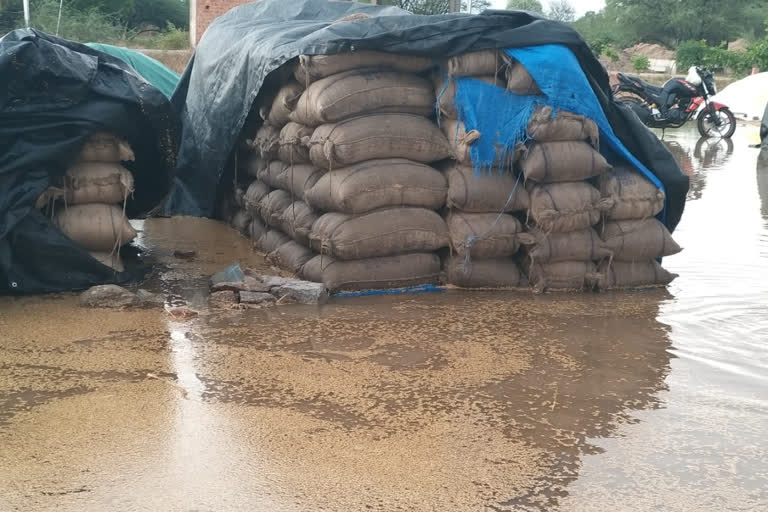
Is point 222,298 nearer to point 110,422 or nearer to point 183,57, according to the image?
point 110,422

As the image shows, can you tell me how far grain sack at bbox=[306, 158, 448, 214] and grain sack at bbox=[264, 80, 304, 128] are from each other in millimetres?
635

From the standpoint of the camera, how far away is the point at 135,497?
7.32 ft

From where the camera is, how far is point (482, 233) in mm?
4480

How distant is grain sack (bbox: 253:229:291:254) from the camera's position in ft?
17.1

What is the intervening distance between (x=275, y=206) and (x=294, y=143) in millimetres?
520

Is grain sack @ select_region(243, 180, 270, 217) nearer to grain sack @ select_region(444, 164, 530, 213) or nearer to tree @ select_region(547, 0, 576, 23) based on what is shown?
grain sack @ select_region(444, 164, 530, 213)

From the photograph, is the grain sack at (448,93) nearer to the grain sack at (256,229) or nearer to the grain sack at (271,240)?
the grain sack at (271,240)

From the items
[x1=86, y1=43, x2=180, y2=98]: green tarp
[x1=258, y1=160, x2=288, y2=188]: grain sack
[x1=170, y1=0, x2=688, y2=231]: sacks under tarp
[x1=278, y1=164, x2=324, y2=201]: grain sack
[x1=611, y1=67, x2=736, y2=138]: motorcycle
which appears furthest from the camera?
[x1=611, y1=67, x2=736, y2=138]: motorcycle

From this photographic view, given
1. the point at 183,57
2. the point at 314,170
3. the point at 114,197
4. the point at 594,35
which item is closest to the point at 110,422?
the point at 114,197

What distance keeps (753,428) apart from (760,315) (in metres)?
1.62

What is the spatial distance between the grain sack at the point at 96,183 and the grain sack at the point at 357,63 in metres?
1.15

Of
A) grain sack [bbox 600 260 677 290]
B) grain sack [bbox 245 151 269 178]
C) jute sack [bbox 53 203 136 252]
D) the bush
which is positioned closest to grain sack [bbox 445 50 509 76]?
grain sack [bbox 600 260 677 290]

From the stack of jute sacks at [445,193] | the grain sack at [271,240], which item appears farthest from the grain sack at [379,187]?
the grain sack at [271,240]

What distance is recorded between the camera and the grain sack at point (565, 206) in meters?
4.46
